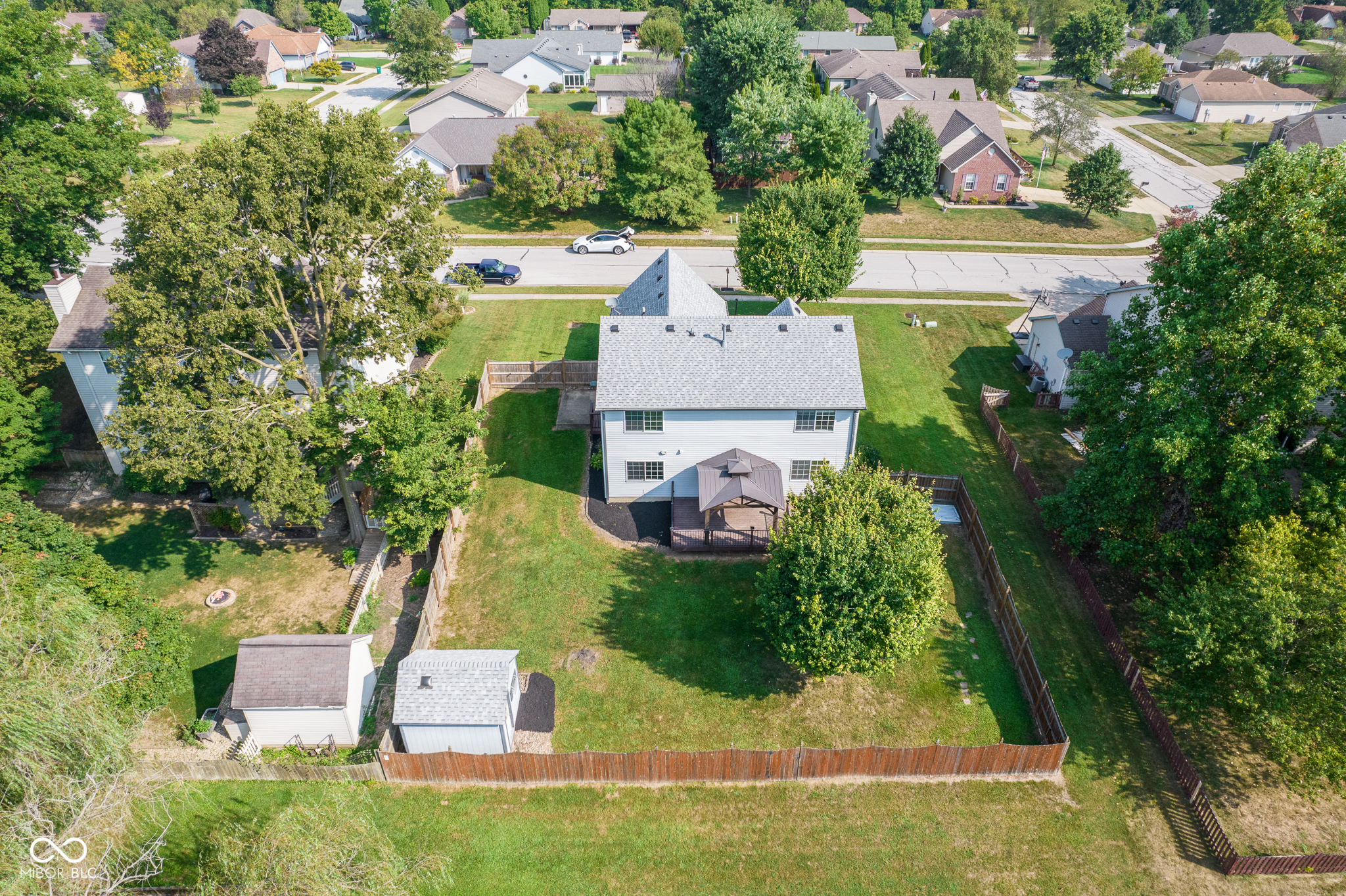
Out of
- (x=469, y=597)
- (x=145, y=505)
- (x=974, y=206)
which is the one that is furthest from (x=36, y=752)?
(x=974, y=206)

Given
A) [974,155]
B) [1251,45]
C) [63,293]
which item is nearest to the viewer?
[63,293]

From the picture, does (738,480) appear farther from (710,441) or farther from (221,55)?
(221,55)

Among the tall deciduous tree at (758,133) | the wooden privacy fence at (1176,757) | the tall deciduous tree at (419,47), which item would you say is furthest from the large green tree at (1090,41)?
the wooden privacy fence at (1176,757)

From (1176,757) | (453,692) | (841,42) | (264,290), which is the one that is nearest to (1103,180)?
(1176,757)

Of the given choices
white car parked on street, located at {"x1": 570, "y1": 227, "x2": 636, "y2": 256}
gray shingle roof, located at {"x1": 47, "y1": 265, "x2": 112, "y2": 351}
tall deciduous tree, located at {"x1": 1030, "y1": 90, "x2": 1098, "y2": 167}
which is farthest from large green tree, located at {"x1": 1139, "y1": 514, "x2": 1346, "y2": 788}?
tall deciduous tree, located at {"x1": 1030, "y1": 90, "x2": 1098, "y2": 167}

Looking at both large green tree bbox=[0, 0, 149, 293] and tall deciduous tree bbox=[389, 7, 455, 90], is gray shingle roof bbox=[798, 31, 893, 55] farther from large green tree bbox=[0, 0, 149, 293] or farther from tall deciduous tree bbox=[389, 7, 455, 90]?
large green tree bbox=[0, 0, 149, 293]

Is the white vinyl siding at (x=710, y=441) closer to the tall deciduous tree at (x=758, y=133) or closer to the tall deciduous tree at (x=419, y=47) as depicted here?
the tall deciduous tree at (x=758, y=133)
